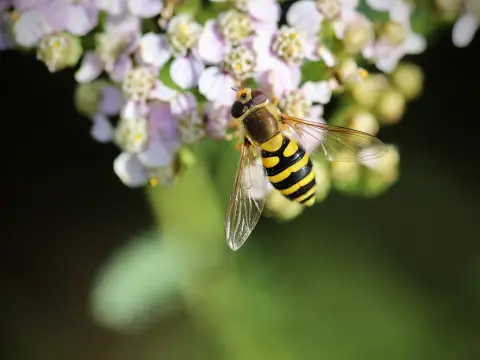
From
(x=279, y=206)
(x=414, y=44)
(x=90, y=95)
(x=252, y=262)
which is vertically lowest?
(x=252, y=262)

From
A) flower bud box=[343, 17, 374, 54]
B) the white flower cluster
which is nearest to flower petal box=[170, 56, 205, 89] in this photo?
the white flower cluster

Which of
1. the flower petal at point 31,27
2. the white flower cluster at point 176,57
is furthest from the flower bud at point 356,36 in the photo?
the flower petal at point 31,27

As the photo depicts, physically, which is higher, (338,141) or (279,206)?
(338,141)

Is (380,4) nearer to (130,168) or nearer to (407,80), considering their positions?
(407,80)

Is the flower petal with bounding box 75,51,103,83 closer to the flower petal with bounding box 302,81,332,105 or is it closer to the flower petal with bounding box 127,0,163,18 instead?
the flower petal with bounding box 127,0,163,18

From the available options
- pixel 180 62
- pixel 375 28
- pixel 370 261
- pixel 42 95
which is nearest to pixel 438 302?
pixel 370 261

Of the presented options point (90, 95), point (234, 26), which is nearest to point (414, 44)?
point (234, 26)

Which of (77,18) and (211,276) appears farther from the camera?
(211,276)

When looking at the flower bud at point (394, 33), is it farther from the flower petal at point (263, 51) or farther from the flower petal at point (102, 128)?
the flower petal at point (102, 128)
